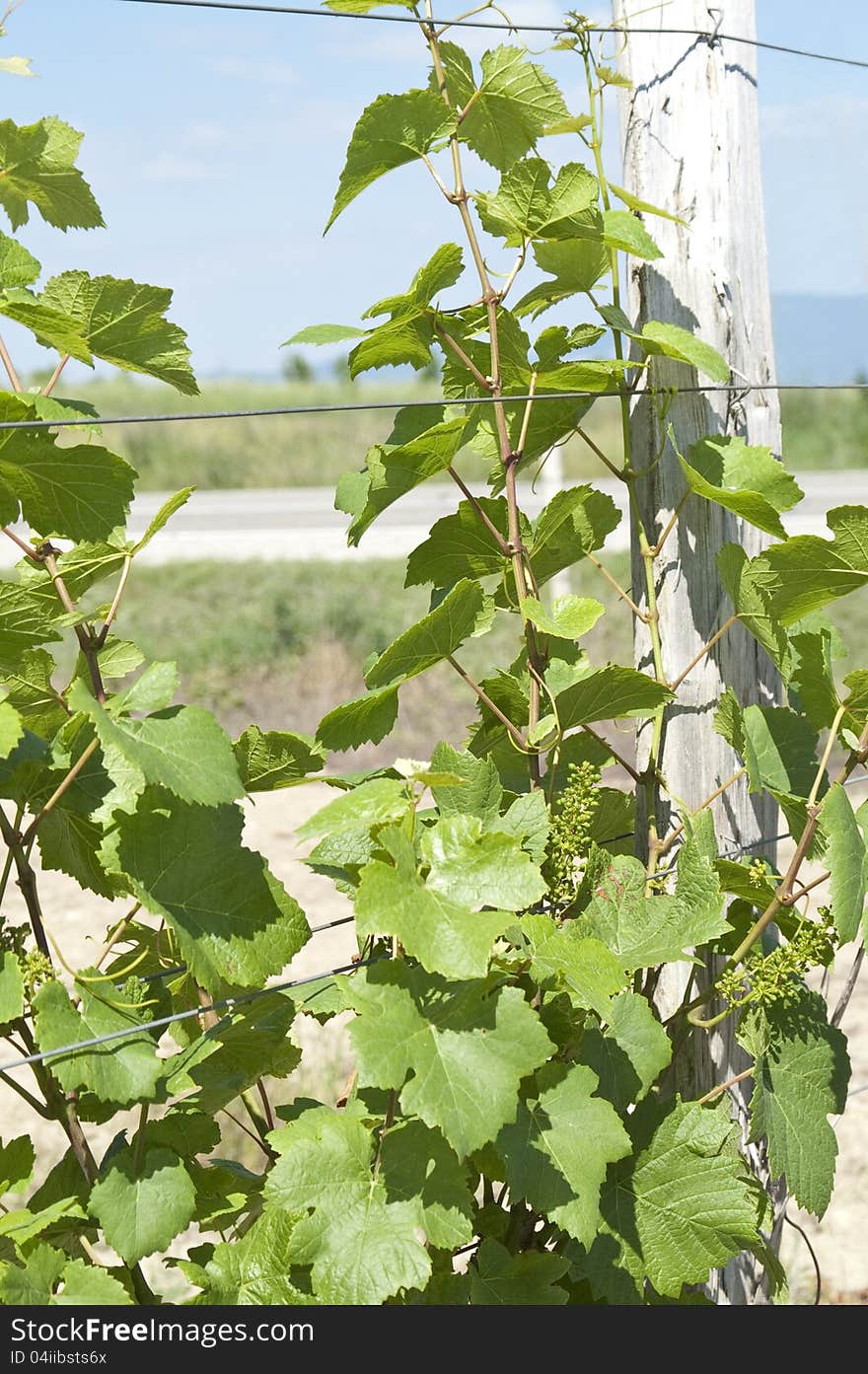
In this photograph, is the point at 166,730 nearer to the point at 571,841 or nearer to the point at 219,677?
the point at 571,841

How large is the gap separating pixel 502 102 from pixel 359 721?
685 millimetres

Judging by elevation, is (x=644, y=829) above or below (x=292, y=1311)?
above

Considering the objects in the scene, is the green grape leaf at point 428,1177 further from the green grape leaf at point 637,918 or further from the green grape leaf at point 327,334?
the green grape leaf at point 327,334

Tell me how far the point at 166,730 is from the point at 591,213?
2.47ft

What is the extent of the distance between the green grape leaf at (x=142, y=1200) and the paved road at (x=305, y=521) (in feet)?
31.2

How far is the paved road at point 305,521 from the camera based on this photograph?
501 inches

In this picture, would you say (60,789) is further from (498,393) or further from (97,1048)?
(498,393)

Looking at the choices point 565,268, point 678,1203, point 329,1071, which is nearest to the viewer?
point 678,1203

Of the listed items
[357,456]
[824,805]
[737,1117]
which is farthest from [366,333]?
[357,456]

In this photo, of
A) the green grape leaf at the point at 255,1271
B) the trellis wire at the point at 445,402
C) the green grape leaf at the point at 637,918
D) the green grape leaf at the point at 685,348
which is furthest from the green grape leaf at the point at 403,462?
the green grape leaf at the point at 255,1271

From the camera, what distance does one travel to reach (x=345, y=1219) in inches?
44.3

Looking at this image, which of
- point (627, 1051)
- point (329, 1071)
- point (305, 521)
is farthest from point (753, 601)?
point (305, 521)

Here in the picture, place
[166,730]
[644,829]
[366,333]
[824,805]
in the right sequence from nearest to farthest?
1. [166,730]
2. [824,805]
3. [366,333]
4. [644,829]

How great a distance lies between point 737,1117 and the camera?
1669 mm
